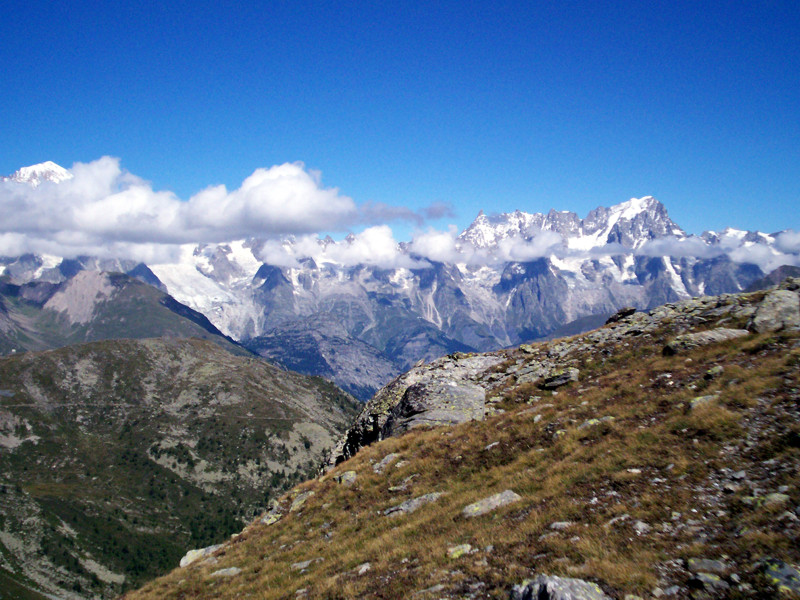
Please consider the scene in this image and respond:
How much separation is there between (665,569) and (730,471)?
5.90 metres

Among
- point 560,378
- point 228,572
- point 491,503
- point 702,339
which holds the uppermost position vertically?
point 702,339

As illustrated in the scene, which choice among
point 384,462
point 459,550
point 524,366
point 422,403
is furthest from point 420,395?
point 459,550

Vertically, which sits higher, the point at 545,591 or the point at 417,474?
the point at 545,591

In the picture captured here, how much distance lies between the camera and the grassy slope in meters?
12.2

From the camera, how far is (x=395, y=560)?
16562 millimetres

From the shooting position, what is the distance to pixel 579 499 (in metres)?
16.5

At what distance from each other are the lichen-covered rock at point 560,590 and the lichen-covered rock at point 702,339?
88.5 feet

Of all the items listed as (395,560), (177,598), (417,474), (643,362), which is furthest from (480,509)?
(643,362)

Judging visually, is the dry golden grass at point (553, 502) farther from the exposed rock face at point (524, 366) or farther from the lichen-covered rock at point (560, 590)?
the exposed rock face at point (524, 366)

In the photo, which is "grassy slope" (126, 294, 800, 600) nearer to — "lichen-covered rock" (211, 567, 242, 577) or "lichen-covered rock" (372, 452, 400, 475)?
"lichen-covered rock" (211, 567, 242, 577)

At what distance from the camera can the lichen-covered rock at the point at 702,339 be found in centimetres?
3181

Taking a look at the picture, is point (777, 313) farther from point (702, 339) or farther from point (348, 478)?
point (348, 478)

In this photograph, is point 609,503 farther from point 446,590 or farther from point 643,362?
point 643,362

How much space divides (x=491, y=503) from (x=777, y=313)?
2658 centimetres
